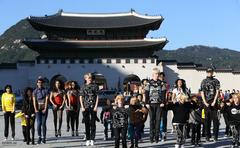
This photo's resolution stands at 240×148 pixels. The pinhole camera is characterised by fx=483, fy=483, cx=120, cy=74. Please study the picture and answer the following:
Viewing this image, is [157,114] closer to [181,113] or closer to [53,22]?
[181,113]

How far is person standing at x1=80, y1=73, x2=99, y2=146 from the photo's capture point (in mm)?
Answer: 10672

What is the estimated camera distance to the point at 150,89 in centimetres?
1123

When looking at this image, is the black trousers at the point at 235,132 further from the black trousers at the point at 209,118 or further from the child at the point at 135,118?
the child at the point at 135,118

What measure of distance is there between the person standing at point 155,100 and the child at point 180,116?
111 cm

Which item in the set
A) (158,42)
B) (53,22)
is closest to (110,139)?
(158,42)

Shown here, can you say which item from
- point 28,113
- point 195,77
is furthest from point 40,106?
point 195,77

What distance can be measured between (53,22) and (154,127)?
1678 inches

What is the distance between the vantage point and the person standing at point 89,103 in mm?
10672

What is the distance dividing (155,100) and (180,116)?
54.0 inches

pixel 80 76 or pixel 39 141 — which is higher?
pixel 80 76

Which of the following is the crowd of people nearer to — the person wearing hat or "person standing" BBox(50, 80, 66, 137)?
the person wearing hat

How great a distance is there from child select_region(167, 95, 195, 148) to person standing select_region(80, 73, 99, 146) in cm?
178

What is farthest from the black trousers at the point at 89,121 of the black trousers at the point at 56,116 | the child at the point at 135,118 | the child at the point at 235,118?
the child at the point at 235,118

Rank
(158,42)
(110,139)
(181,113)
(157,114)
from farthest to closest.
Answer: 1. (158,42)
2. (110,139)
3. (157,114)
4. (181,113)
